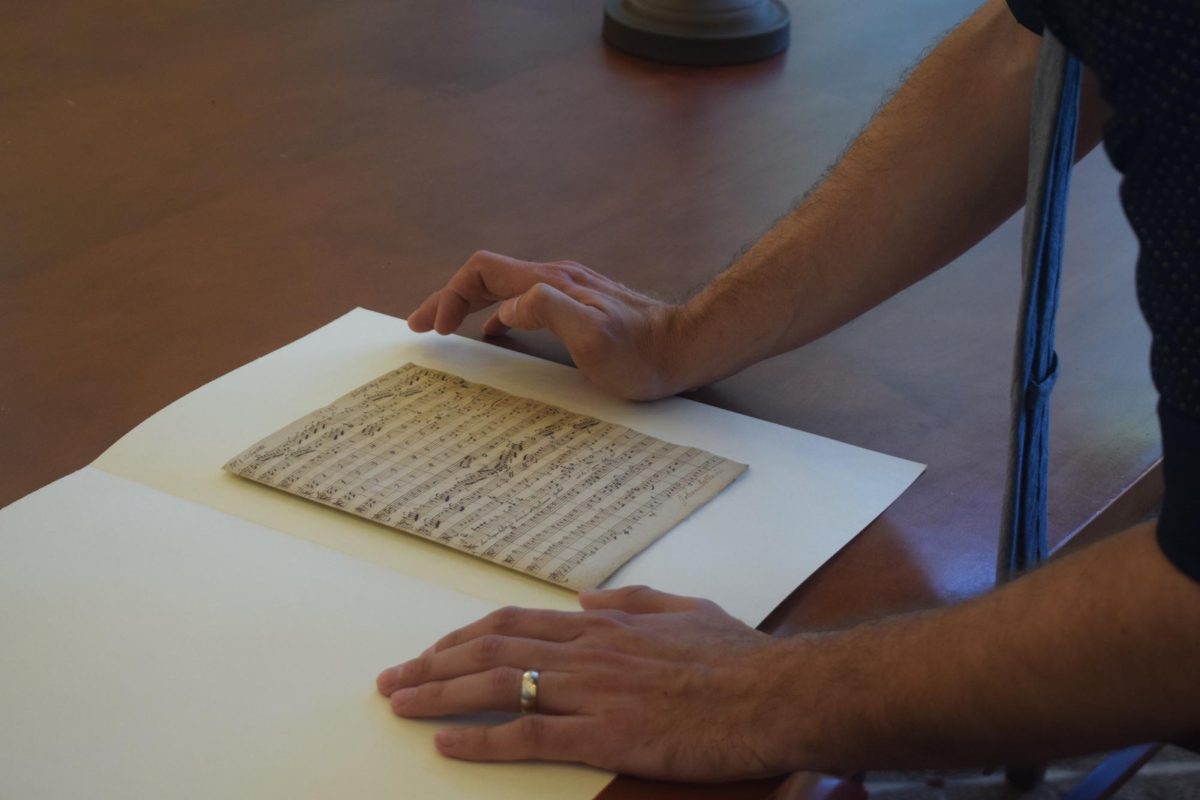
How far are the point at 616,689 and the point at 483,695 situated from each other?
0.21ft

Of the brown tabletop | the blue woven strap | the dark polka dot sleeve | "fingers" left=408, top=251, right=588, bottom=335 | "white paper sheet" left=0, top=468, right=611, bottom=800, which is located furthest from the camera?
"fingers" left=408, top=251, right=588, bottom=335

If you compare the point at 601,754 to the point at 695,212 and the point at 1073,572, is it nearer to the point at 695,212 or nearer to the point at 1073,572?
the point at 1073,572

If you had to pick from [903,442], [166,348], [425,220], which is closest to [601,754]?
[903,442]

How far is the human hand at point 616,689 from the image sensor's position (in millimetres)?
687

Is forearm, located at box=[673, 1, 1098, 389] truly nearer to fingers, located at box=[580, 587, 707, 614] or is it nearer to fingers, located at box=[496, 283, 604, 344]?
fingers, located at box=[496, 283, 604, 344]

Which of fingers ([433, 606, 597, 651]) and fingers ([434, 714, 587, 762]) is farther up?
fingers ([433, 606, 597, 651])

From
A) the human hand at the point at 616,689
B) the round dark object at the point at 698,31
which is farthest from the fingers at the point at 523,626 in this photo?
the round dark object at the point at 698,31

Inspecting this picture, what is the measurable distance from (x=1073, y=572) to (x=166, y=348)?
0.67 meters

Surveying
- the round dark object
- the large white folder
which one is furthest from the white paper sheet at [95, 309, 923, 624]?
the round dark object

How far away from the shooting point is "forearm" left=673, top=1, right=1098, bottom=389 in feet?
3.36

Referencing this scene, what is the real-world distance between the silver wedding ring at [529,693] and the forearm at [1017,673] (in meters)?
0.12

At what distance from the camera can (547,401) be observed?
3.34 ft

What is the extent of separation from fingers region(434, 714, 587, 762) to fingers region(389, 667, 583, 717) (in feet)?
0.05

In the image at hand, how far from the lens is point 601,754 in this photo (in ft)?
2.26
